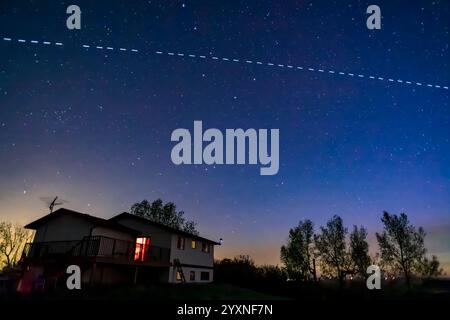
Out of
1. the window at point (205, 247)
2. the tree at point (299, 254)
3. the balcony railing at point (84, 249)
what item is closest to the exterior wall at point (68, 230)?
the balcony railing at point (84, 249)

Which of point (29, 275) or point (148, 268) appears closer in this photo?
point (29, 275)

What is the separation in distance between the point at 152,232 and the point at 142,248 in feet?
5.39

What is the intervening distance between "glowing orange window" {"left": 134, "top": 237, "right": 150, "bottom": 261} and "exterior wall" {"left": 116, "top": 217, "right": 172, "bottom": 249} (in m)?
0.44

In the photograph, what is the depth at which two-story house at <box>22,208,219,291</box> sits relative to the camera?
22984 mm

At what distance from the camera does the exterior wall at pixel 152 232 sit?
31297mm

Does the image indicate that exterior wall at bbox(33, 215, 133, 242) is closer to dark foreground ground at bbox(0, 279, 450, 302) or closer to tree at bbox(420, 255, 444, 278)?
dark foreground ground at bbox(0, 279, 450, 302)

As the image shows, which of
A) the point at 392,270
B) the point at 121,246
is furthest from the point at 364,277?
the point at 121,246

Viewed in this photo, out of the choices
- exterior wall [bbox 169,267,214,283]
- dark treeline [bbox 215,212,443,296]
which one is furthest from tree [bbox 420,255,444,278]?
exterior wall [bbox 169,267,214,283]

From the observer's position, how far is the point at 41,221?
27.9 meters

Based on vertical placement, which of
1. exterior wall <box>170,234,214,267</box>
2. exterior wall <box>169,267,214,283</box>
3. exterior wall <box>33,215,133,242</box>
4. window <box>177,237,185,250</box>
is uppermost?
exterior wall <box>33,215,133,242</box>

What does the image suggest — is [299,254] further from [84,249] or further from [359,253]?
[84,249]

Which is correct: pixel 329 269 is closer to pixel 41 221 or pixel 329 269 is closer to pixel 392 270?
pixel 392 270

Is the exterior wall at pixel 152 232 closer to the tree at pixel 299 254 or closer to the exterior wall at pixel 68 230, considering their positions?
the exterior wall at pixel 68 230
